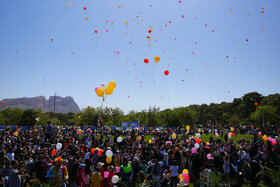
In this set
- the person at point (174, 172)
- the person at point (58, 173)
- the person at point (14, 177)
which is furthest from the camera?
the person at point (174, 172)

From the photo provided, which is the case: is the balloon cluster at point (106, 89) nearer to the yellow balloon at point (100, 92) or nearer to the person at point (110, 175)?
the yellow balloon at point (100, 92)

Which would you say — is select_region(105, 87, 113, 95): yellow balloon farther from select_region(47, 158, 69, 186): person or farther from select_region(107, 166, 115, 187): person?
select_region(47, 158, 69, 186): person

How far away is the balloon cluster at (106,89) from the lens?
8.67 metres

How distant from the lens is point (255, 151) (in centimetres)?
1167

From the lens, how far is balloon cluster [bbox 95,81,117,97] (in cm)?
867

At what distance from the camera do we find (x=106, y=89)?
8727 mm

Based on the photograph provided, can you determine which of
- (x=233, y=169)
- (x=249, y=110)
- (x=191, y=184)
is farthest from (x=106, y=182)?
(x=249, y=110)

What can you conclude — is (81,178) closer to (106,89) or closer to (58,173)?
(58,173)

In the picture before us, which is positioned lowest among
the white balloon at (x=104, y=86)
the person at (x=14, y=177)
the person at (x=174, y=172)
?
the person at (x=174, y=172)

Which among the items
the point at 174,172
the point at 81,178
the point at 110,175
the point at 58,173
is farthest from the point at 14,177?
the point at 174,172

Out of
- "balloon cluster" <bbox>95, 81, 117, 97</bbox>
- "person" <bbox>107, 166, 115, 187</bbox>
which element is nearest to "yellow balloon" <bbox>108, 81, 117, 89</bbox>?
"balloon cluster" <bbox>95, 81, 117, 97</bbox>

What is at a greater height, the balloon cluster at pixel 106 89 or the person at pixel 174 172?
the balloon cluster at pixel 106 89

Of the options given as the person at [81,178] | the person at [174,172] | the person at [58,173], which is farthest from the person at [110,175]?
the person at [174,172]

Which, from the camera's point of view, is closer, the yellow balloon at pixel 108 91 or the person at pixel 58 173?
the person at pixel 58 173
